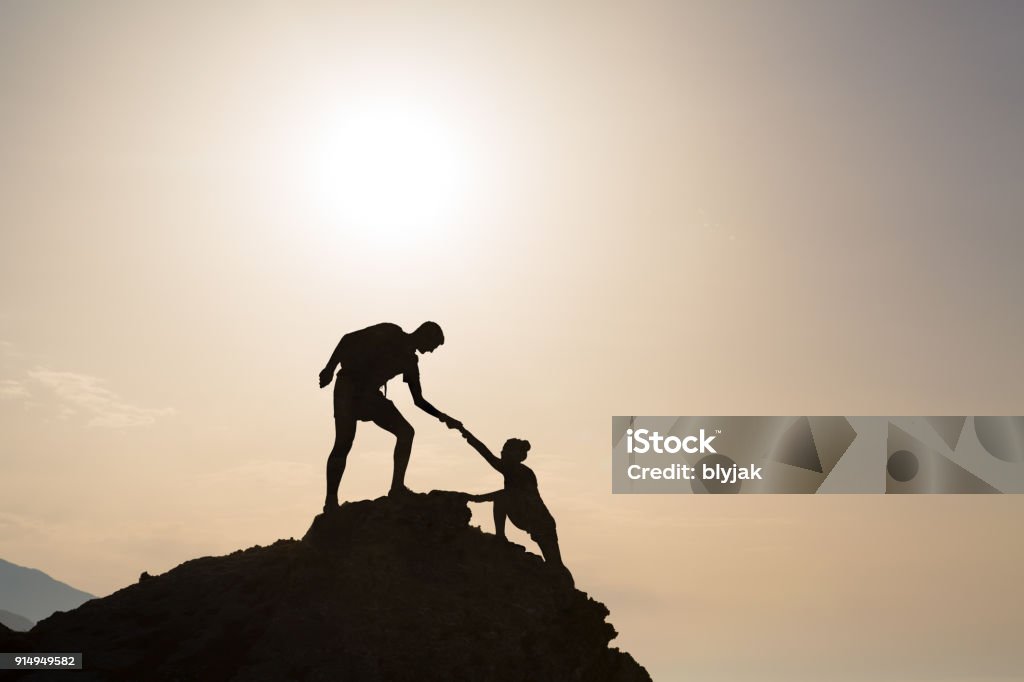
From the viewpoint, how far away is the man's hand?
26.8 meters

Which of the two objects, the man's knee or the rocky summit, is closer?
the rocky summit

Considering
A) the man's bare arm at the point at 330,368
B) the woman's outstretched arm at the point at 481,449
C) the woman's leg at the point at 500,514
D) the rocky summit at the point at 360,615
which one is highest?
the man's bare arm at the point at 330,368

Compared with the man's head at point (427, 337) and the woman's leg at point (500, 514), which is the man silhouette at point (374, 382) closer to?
the man's head at point (427, 337)

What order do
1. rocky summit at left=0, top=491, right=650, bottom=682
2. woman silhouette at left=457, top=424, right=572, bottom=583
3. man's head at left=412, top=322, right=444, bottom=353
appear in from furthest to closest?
1. woman silhouette at left=457, top=424, right=572, bottom=583
2. man's head at left=412, top=322, right=444, bottom=353
3. rocky summit at left=0, top=491, right=650, bottom=682

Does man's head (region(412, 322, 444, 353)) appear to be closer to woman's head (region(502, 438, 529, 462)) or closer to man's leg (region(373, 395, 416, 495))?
man's leg (region(373, 395, 416, 495))

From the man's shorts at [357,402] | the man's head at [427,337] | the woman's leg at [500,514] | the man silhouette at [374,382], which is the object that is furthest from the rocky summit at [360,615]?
the man's head at [427,337]

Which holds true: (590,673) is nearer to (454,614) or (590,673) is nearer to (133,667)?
(454,614)

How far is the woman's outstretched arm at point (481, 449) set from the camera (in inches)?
1062

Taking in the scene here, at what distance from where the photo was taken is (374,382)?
2666 cm

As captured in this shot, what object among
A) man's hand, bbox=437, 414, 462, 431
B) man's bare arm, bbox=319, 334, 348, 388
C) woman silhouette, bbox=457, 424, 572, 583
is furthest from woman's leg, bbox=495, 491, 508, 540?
man's bare arm, bbox=319, 334, 348, 388

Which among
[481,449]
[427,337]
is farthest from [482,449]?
[427,337]

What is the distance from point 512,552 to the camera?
1100 inches

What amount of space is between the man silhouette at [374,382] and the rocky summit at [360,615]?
1287 millimetres

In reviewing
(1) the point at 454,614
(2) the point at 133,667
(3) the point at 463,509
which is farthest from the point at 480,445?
(2) the point at 133,667
